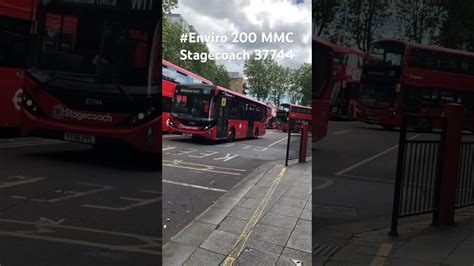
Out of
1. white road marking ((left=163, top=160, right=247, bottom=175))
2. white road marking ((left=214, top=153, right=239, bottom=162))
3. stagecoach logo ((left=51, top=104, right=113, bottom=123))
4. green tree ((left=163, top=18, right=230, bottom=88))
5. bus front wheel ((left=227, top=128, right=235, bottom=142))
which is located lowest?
white road marking ((left=163, top=160, right=247, bottom=175))

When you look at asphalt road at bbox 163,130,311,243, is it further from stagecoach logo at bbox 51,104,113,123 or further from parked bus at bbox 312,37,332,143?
stagecoach logo at bbox 51,104,113,123

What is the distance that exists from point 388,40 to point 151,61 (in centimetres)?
84

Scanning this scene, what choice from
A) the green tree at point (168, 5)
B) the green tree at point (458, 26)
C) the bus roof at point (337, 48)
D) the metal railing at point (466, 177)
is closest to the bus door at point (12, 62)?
the green tree at point (168, 5)

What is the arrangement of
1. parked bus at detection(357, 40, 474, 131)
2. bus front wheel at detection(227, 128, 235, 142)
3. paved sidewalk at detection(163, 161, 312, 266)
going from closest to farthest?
parked bus at detection(357, 40, 474, 131) → paved sidewalk at detection(163, 161, 312, 266) → bus front wheel at detection(227, 128, 235, 142)

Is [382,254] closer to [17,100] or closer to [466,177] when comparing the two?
[466,177]

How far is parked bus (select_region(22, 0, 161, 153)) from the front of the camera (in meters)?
1.63

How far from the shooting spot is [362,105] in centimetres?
130

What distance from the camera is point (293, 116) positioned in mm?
1424

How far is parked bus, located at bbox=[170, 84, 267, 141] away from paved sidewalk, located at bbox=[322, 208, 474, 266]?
51 cm

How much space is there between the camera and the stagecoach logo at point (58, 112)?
1759 millimetres

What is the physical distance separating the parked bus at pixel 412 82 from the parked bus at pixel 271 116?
0.31 metres

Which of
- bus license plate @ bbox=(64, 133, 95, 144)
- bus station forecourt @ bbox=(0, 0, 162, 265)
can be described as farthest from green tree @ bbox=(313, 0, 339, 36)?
bus license plate @ bbox=(64, 133, 95, 144)

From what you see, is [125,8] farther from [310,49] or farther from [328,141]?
[328,141]

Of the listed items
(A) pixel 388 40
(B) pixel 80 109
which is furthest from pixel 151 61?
(A) pixel 388 40
